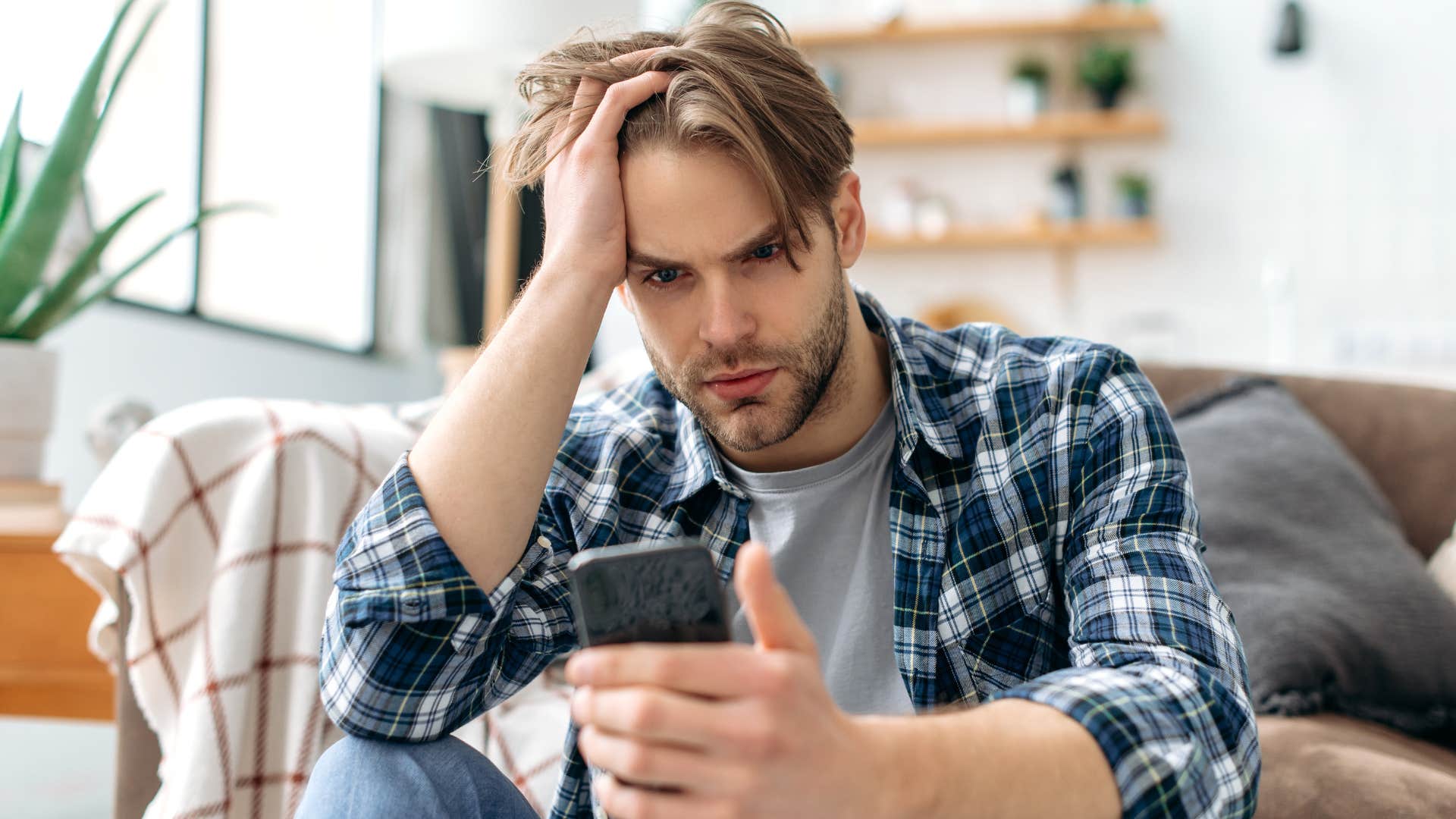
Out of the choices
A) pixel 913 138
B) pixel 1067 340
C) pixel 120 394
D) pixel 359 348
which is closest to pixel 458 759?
pixel 1067 340

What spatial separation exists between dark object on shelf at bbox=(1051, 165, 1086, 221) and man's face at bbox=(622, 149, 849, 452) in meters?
2.99

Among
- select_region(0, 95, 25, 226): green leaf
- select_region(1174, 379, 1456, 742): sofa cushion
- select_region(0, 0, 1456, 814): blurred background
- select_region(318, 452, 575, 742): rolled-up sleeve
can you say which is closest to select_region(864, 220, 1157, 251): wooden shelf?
select_region(0, 0, 1456, 814): blurred background

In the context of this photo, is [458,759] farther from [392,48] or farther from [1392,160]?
[1392,160]

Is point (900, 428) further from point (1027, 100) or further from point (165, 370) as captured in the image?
point (1027, 100)

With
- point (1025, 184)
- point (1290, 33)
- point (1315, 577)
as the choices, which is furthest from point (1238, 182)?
point (1315, 577)

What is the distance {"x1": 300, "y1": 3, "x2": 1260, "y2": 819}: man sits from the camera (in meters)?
0.82

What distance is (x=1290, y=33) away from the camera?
11.6 ft

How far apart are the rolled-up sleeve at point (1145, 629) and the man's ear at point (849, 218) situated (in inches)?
10.5

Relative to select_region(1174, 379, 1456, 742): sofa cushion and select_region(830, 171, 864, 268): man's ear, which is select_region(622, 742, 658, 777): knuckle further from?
select_region(1174, 379, 1456, 742): sofa cushion

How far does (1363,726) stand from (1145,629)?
0.60 m

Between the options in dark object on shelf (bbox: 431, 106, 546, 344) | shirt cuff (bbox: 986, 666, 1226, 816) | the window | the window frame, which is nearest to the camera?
shirt cuff (bbox: 986, 666, 1226, 816)

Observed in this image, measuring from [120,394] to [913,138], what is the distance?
2.54m

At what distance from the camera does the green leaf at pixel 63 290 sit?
148 cm

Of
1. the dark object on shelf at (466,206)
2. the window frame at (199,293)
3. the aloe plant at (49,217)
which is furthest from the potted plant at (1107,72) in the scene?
the aloe plant at (49,217)
